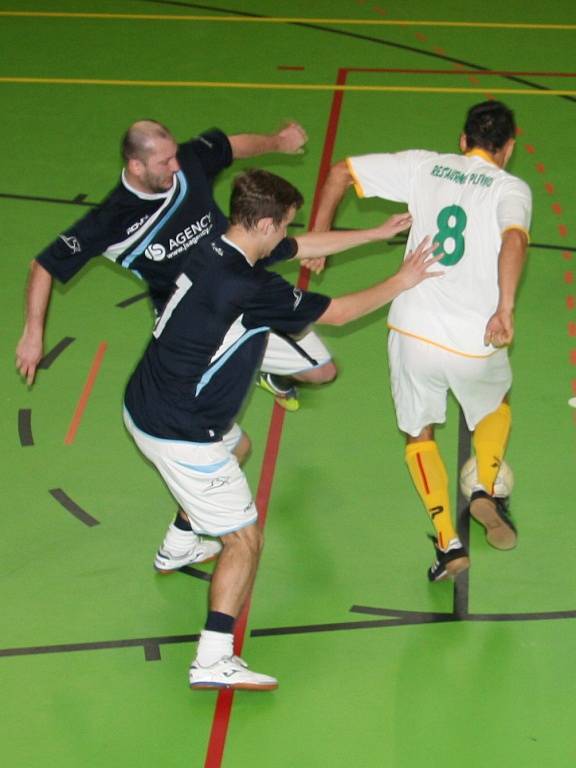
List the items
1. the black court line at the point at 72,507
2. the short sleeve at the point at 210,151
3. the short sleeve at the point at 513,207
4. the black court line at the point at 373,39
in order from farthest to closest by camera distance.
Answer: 1. the black court line at the point at 373,39
2. the short sleeve at the point at 210,151
3. the black court line at the point at 72,507
4. the short sleeve at the point at 513,207

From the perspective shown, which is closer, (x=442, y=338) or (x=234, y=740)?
(x=234, y=740)

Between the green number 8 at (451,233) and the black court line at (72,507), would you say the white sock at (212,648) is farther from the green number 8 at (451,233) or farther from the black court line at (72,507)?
the green number 8 at (451,233)

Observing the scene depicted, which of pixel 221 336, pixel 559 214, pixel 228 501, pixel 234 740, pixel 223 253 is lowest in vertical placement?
pixel 234 740

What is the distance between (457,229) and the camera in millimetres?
5523

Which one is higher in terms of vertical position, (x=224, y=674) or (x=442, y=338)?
(x=442, y=338)

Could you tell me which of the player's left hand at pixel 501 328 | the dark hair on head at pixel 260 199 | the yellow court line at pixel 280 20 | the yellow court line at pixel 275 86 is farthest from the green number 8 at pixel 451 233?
the yellow court line at pixel 280 20

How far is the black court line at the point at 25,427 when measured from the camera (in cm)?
708

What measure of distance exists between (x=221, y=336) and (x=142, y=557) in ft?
4.98

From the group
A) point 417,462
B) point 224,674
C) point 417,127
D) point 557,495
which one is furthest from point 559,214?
point 224,674

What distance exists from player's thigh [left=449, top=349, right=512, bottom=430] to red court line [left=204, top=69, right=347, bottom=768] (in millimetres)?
1269

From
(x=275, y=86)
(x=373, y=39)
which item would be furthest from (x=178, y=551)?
(x=373, y=39)

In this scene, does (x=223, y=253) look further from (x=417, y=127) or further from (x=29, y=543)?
(x=417, y=127)

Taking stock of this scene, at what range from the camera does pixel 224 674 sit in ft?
17.3

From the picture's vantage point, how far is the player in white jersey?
5.50m
